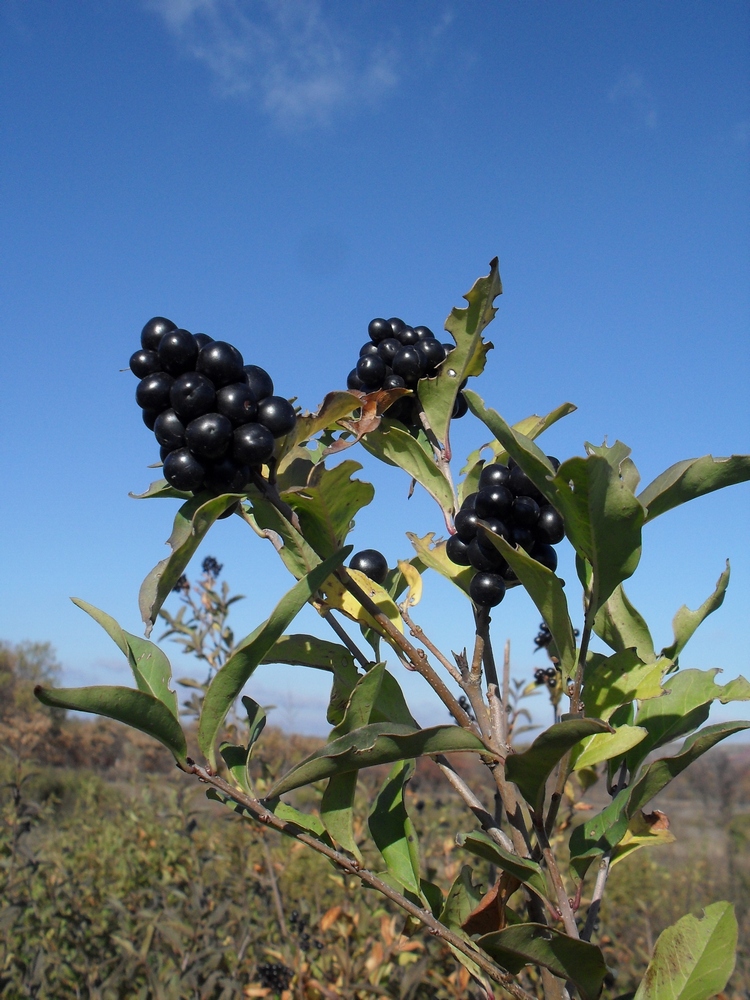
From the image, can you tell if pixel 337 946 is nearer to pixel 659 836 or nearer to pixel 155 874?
pixel 155 874

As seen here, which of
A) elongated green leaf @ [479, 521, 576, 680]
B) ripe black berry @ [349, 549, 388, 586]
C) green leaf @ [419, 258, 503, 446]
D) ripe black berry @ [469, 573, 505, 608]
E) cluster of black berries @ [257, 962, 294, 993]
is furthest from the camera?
cluster of black berries @ [257, 962, 294, 993]

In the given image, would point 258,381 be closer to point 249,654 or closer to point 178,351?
point 178,351

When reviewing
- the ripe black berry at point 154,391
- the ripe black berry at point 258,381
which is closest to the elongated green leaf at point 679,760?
the ripe black berry at point 258,381

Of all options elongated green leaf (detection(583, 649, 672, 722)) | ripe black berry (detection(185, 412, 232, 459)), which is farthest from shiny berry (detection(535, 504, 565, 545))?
ripe black berry (detection(185, 412, 232, 459))

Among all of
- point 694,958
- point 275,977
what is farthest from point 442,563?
point 275,977

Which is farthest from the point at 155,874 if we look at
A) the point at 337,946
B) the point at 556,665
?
the point at 556,665

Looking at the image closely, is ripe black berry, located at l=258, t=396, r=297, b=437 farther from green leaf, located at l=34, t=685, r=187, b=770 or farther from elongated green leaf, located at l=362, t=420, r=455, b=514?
green leaf, located at l=34, t=685, r=187, b=770

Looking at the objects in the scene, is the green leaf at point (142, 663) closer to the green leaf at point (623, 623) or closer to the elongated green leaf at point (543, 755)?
the elongated green leaf at point (543, 755)
